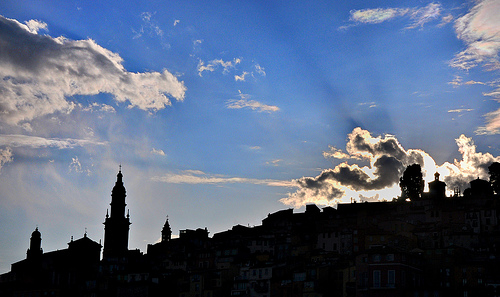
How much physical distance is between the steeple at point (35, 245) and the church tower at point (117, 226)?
13933 mm

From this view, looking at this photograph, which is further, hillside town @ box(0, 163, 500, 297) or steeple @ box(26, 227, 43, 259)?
steeple @ box(26, 227, 43, 259)

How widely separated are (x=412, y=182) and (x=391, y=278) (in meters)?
67.0

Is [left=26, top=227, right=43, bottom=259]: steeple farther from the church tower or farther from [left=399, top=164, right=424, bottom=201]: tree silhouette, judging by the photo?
[left=399, top=164, right=424, bottom=201]: tree silhouette

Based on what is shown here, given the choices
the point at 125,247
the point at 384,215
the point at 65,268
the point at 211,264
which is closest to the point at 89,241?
the point at 125,247

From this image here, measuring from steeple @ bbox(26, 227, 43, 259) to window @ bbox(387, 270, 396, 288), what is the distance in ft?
279

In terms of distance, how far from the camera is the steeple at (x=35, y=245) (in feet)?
490

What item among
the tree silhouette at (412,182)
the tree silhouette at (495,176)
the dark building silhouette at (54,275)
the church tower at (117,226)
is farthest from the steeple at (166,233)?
the tree silhouette at (495,176)

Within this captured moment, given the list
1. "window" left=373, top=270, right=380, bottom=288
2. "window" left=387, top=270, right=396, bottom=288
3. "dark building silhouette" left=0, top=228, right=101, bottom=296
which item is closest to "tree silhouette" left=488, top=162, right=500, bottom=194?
"window" left=387, top=270, right=396, bottom=288

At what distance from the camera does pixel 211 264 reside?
123062 millimetres

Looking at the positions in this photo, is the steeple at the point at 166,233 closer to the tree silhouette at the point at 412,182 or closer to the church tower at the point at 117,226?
the church tower at the point at 117,226

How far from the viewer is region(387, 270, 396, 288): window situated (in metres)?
87.2

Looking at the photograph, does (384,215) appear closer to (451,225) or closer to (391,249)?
(451,225)

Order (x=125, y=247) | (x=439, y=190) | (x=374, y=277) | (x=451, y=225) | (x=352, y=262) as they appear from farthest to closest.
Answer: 1. (x=125, y=247)
2. (x=439, y=190)
3. (x=451, y=225)
4. (x=352, y=262)
5. (x=374, y=277)

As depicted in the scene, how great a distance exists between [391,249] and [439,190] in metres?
56.7
